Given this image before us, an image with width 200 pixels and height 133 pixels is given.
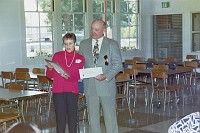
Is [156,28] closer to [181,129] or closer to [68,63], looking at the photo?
[68,63]

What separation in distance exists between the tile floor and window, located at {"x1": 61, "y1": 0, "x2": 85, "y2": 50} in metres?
4.65

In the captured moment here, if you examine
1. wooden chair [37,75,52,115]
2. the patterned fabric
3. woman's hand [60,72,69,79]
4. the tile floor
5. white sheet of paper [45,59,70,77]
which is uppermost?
white sheet of paper [45,59,70,77]

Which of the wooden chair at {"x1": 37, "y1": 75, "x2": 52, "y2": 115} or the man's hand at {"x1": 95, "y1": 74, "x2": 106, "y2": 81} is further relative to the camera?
the wooden chair at {"x1": 37, "y1": 75, "x2": 52, "y2": 115}

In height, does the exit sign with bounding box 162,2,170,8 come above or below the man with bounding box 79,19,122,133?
above

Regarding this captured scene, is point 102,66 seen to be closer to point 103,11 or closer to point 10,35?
point 10,35

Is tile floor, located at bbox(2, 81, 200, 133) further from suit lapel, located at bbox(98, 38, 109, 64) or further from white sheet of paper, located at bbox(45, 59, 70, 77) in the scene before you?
white sheet of paper, located at bbox(45, 59, 70, 77)

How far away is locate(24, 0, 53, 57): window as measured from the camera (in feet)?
39.3

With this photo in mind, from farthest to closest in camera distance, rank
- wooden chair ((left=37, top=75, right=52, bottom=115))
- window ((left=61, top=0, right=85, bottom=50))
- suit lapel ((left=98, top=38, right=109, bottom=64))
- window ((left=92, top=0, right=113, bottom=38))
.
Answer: window ((left=92, top=0, right=113, bottom=38))
window ((left=61, top=0, right=85, bottom=50))
wooden chair ((left=37, top=75, right=52, bottom=115))
suit lapel ((left=98, top=38, right=109, bottom=64))

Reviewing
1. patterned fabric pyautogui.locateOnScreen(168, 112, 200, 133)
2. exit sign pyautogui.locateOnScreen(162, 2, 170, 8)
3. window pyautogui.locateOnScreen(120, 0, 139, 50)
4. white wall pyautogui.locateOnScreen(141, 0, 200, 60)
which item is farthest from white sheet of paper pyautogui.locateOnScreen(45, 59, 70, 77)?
exit sign pyautogui.locateOnScreen(162, 2, 170, 8)

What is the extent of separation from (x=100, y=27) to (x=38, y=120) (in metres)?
3.39

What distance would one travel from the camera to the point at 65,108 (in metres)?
4.85

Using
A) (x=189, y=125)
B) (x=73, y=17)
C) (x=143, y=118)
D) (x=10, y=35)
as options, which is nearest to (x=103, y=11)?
(x=73, y=17)

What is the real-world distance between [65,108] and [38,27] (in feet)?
25.5

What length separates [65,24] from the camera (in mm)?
13031
